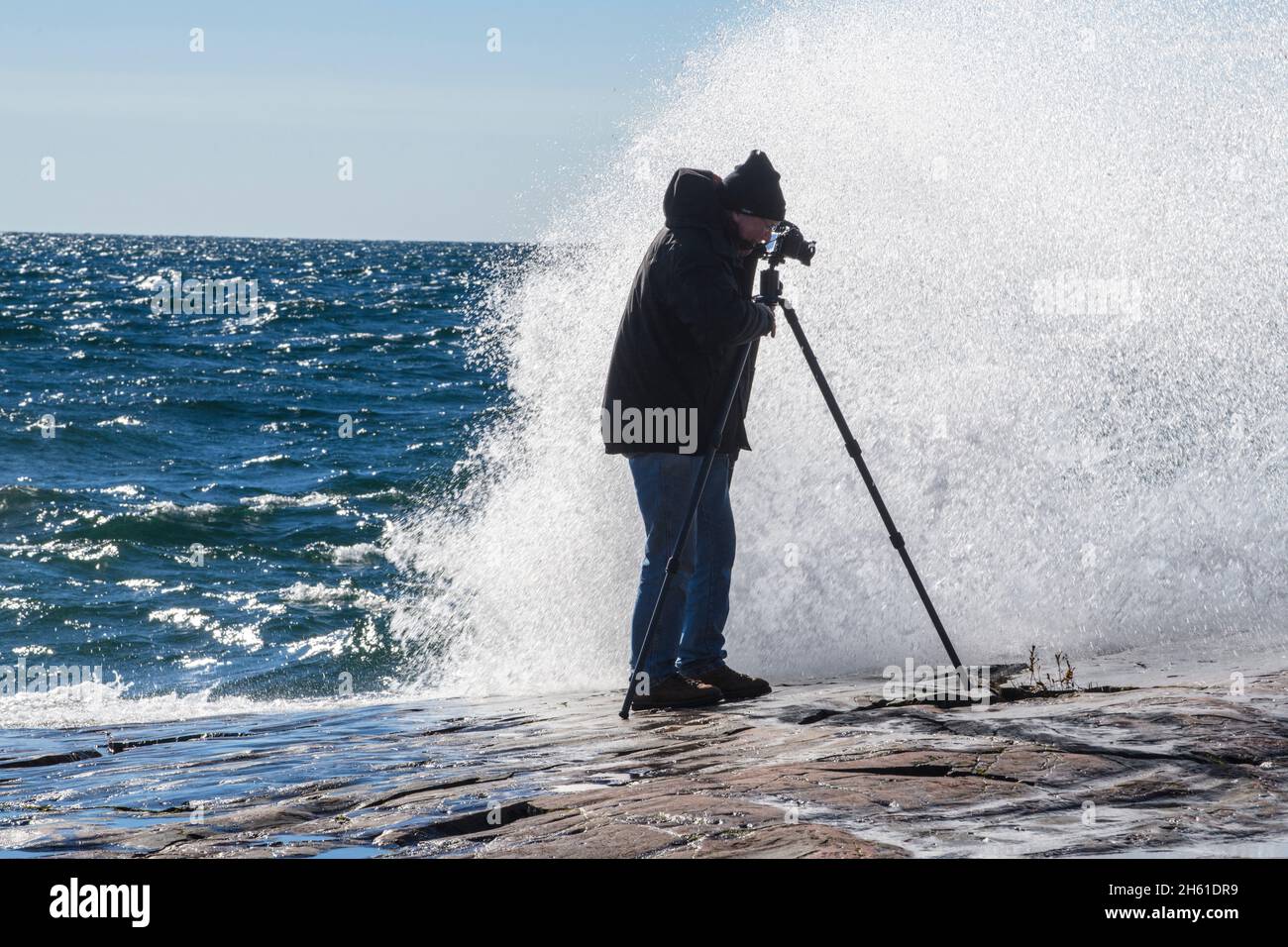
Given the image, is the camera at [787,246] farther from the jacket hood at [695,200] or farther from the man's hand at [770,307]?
the jacket hood at [695,200]

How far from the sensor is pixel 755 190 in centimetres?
549

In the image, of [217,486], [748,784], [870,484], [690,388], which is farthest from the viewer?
[217,486]

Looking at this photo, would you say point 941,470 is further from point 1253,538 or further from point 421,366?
point 421,366

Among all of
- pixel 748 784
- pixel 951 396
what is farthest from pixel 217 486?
pixel 748 784

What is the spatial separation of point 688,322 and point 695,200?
48 cm

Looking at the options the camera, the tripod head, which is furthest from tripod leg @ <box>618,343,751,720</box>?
the camera

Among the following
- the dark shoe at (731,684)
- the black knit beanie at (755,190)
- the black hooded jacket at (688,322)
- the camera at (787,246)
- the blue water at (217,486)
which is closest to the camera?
the black hooded jacket at (688,322)

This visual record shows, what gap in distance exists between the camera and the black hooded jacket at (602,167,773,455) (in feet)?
17.6

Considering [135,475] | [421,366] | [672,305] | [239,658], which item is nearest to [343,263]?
[421,366]

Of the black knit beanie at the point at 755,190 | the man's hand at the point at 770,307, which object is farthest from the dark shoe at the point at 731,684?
the black knit beanie at the point at 755,190

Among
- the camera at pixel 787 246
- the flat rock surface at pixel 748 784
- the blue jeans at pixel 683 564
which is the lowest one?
the flat rock surface at pixel 748 784

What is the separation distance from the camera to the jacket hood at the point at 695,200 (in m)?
5.41

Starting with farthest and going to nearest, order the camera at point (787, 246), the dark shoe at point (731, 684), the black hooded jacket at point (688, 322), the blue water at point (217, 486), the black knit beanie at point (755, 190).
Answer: the blue water at point (217, 486)
the dark shoe at point (731, 684)
the camera at point (787, 246)
the black knit beanie at point (755, 190)
the black hooded jacket at point (688, 322)

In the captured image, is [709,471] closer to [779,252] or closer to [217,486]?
[779,252]
